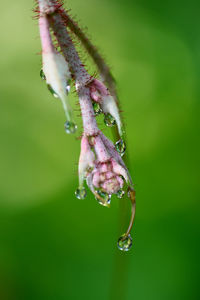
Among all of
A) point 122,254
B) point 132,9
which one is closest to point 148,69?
point 132,9

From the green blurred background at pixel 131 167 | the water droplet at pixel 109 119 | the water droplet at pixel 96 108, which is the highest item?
the water droplet at pixel 96 108

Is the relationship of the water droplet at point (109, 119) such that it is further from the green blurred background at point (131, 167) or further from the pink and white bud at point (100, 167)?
the green blurred background at point (131, 167)

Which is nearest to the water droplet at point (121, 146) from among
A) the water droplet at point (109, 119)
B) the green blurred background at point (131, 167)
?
the water droplet at point (109, 119)

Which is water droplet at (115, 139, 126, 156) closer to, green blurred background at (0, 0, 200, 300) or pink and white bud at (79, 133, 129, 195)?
pink and white bud at (79, 133, 129, 195)

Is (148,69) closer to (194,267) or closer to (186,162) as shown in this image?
(186,162)

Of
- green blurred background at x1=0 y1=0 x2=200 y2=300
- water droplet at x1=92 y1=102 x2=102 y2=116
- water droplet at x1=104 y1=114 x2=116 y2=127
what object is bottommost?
green blurred background at x1=0 y1=0 x2=200 y2=300

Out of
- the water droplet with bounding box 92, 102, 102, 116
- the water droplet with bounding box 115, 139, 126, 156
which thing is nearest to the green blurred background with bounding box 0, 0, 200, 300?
the water droplet with bounding box 115, 139, 126, 156

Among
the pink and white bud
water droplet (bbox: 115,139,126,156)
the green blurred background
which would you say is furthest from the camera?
the green blurred background

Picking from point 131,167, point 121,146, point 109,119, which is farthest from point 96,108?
point 131,167
